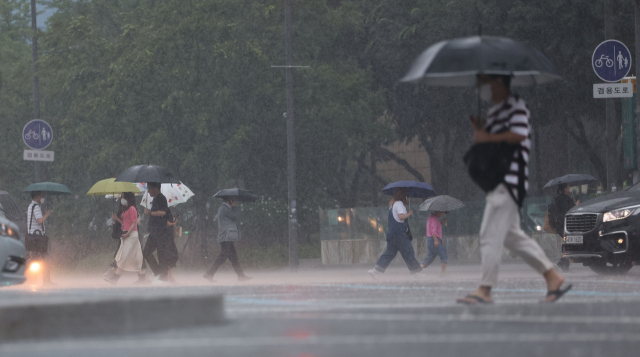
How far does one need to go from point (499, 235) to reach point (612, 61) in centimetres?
1342

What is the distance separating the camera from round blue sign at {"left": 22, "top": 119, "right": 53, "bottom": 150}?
24781 mm

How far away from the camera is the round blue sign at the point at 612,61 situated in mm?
19703

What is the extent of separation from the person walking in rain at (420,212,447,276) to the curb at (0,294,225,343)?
1385 centimetres

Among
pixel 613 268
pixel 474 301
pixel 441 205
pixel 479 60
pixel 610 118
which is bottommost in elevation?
pixel 613 268

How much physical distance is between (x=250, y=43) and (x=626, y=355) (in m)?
23.9

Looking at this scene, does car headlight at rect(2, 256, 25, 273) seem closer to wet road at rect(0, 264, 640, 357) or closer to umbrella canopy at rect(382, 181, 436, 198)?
wet road at rect(0, 264, 640, 357)

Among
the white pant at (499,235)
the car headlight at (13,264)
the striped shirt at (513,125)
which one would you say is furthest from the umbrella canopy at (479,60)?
A: the car headlight at (13,264)

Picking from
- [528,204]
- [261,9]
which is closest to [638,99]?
[528,204]

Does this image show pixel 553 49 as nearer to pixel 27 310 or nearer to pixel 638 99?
pixel 638 99

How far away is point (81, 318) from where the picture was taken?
5895 millimetres

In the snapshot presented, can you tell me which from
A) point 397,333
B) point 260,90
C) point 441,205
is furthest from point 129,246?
point 397,333

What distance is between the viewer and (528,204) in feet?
83.5

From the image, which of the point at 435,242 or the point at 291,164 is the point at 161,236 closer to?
the point at 435,242

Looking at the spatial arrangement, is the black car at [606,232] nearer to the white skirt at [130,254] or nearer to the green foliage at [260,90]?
the white skirt at [130,254]
